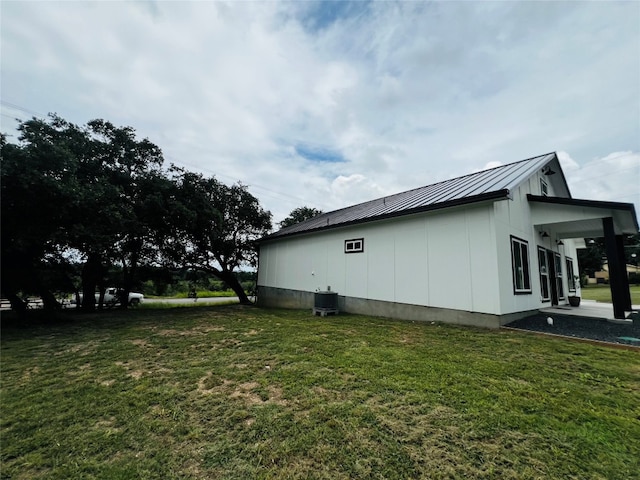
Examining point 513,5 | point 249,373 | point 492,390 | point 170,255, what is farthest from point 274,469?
point 170,255

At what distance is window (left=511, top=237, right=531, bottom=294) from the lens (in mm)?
7024

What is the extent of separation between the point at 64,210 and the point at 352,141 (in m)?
11.5

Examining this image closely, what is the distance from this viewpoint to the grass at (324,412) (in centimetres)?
186

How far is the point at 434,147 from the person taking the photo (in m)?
12.3

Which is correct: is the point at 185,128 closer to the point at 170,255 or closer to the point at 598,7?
the point at 170,255

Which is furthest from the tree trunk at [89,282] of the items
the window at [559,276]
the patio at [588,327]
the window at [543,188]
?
the window at [559,276]

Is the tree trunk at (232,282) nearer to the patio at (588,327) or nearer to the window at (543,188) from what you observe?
the patio at (588,327)

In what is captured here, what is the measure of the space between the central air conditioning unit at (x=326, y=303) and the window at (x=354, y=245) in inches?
67.6

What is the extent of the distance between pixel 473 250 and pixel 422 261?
4.40ft

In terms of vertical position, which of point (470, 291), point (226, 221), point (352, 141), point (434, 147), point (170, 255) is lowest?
point (470, 291)

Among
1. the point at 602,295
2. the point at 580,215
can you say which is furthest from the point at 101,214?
the point at 602,295

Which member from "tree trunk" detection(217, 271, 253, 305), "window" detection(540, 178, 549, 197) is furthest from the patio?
"tree trunk" detection(217, 271, 253, 305)

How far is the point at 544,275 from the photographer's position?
9.38m

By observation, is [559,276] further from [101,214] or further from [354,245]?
[101,214]
